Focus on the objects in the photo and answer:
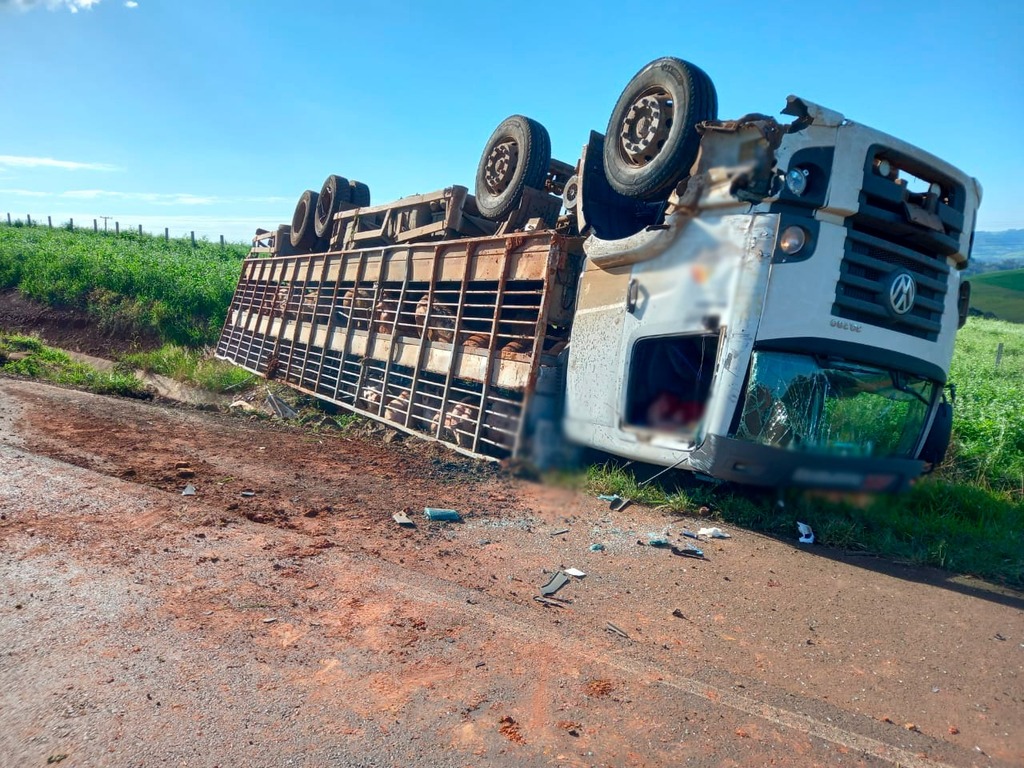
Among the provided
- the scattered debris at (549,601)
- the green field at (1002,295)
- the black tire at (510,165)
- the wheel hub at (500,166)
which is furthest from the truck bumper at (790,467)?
the green field at (1002,295)

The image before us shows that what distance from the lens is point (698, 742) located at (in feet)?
8.27

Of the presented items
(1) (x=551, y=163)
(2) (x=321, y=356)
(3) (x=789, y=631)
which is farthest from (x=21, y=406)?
(3) (x=789, y=631)

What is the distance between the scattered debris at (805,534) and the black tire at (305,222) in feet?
30.6

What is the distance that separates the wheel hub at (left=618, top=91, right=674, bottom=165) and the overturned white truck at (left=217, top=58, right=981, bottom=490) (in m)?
0.01

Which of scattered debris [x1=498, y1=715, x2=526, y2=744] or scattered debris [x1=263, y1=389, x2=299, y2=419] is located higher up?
scattered debris [x1=263, y1=389, x2=299, y2=419]

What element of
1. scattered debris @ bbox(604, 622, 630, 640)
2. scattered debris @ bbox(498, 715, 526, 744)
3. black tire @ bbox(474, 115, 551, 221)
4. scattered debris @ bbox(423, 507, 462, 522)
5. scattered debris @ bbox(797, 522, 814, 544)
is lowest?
scattered debris @ bbox(498, 715, 526, 744)

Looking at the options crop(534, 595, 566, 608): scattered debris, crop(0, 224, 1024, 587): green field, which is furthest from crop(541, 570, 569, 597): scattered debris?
crop(0, 224, 1024, 587): green field

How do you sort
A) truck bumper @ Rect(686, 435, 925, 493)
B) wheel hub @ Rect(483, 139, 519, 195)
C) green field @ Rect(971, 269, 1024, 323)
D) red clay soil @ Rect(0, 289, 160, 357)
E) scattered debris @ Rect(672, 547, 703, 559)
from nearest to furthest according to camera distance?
truck bumper @ Rect(686, 435, 925, 493) < scattered debris @ Rect(672, 547, 703, 559) < wheel hub @ Rect(483, 139, 519, 195) < red clay soil @ Rect(0, 289, 160, 357) < green field @ Rect(971, 269, 1024, 323)

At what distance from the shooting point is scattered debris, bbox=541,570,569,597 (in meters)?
3.78

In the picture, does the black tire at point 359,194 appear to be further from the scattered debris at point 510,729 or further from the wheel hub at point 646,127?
the scattered debris at point 510,729

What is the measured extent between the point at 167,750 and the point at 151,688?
1.29ft

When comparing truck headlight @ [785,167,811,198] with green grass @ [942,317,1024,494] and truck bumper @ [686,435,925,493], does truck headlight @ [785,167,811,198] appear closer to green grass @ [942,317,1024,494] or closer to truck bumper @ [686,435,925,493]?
truck bumper @ [686,435,925,493]

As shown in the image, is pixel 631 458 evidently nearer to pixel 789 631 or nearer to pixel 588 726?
pixel 789 631

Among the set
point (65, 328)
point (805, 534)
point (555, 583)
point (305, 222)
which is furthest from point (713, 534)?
point (65, 328)
